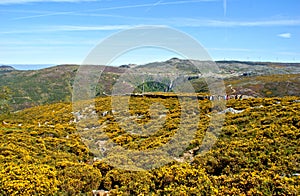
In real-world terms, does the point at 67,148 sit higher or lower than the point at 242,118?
lower

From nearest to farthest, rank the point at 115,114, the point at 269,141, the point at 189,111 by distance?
the point at 269,141, the point at 189,111, the point at 115,114

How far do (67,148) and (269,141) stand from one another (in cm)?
1369

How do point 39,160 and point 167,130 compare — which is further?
point 167,130

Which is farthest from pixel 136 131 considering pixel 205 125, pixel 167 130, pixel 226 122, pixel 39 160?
pixel 39 160

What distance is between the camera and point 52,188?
10938 mm

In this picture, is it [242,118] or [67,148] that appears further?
[242,118]

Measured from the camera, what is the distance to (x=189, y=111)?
2948 cm

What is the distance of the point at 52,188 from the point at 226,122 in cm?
1466

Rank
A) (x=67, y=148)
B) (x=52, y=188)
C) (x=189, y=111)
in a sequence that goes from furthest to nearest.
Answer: (x=189, y=111) < (x=67, y=148) < (x=52, y=188)

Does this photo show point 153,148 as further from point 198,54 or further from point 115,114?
point 115,114

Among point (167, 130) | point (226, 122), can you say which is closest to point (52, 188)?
point (167, 130)

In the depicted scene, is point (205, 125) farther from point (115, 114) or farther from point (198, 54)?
point (115, 114)

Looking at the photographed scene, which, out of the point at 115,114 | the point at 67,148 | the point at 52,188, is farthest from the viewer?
the point at 115,114

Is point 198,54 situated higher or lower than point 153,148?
higher
